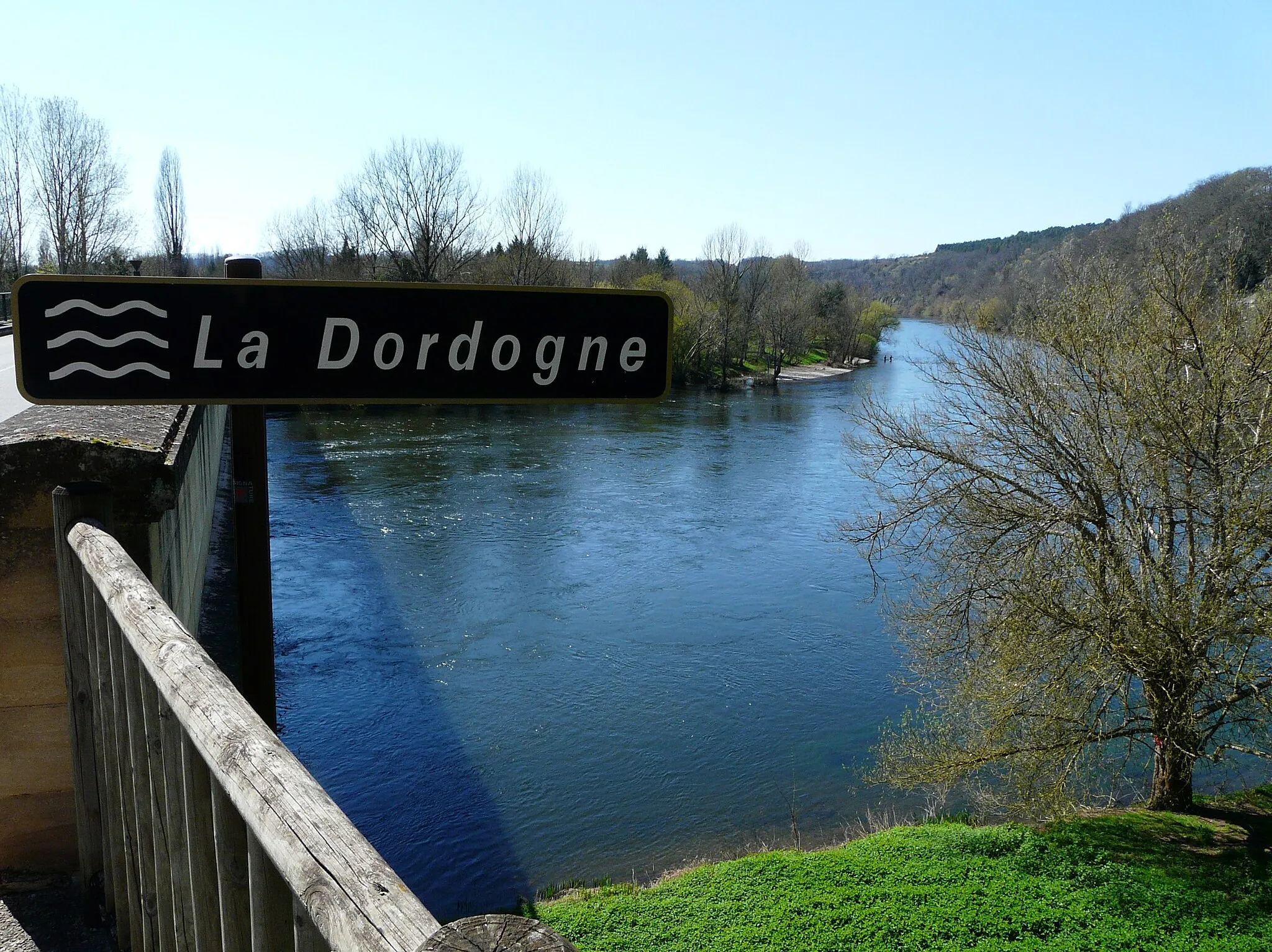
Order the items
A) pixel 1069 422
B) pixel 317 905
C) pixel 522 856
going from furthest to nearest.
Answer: pixel 1069 422 → pixel 522 856 → pixel 317 905

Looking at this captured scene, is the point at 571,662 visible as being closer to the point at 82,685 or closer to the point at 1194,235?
the point at 1194,235

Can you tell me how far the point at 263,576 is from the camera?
8.92 feet

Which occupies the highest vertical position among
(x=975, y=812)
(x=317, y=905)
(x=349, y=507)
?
(x=317, y=905)

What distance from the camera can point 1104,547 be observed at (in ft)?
43.8

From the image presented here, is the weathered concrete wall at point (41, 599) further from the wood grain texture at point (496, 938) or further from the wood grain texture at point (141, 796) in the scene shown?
the wood grain texture at point (496, 938)

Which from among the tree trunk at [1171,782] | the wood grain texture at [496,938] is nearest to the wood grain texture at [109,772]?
the wood grain texture at [496,938]

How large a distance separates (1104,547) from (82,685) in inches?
515

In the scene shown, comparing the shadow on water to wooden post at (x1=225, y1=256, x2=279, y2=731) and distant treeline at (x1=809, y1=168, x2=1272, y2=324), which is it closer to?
wooden post at (x1=225, y1=256, x2=279, y2=731)

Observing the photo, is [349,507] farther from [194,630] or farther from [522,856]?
[194,630]

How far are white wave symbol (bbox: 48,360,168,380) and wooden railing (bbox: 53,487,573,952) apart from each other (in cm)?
46

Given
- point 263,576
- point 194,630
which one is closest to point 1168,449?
point 194,630

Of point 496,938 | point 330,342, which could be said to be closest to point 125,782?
point 330,342

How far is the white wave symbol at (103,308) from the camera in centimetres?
214

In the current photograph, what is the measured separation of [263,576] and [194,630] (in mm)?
5415
